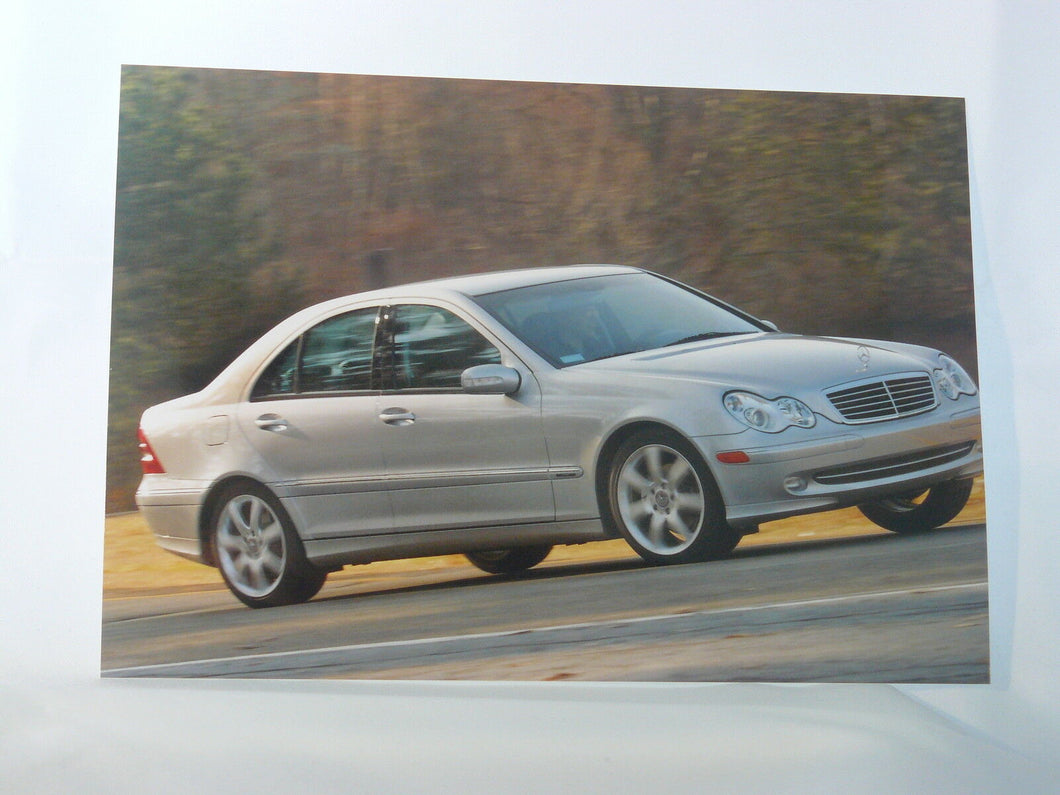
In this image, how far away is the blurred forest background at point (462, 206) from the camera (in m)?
4.55

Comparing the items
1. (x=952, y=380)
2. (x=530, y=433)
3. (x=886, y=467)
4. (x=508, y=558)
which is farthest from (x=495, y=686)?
(x=952, y=380)

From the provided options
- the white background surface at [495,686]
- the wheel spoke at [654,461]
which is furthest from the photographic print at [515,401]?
the white background surface at [495,686]

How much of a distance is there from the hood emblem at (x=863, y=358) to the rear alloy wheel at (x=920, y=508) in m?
0.54

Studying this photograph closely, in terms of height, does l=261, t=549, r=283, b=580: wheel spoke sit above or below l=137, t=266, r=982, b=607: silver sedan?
below

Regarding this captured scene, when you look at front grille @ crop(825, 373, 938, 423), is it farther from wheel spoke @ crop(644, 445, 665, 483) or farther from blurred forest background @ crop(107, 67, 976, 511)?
wheel spoke @ crop(644, 445, 665, 483)

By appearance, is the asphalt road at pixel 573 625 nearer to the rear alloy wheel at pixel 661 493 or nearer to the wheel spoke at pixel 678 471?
the rear alloy wheel at pixel 661 493

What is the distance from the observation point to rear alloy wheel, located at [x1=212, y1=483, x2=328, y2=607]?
4.50 meters

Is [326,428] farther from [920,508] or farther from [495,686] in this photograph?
[920,508]

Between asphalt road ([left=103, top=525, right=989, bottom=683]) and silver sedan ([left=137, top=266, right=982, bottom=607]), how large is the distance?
12 centimetres

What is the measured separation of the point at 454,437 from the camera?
14.5ft

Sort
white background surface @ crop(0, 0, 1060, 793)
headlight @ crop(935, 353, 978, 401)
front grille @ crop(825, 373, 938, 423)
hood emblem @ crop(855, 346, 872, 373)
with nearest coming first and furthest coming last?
white background surface @ crop(0, 0, 1060, 793) < front grille @ crop(825, 373, 938, 423) < hood emblem @ crop(855, 346, 872, 373) < headlight @ crop(935, 353, 978, 401)

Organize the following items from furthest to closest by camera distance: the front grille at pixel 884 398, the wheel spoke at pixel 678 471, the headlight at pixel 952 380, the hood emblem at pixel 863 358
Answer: the headlight at pixel 952 380 → the hood emblem at pixel 863 358 → the front grille at pixel 884 398 → the wheel spoke at pixel 678 471

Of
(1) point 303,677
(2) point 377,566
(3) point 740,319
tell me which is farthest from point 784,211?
(1) point 303,677

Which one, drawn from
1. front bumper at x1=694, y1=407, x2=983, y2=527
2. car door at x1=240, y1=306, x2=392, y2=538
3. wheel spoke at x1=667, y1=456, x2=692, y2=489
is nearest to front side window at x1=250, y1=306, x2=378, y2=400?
car door at x1=240, y1=306, x2=392, y2=538
